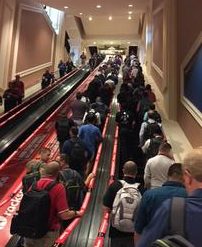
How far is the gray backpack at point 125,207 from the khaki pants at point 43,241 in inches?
26.0

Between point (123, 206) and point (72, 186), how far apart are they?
1.09 meters

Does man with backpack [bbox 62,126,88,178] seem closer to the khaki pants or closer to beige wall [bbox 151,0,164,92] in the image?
the khaki pants

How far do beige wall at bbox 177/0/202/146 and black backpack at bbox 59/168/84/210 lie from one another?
4380mm

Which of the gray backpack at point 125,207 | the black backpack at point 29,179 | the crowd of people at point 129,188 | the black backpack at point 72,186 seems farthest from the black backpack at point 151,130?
the gray backpack at point 125,207

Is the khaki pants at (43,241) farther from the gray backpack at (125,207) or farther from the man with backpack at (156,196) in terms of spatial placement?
the man with backpack at (156,196)

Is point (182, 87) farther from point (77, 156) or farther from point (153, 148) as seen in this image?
point (77, 156)

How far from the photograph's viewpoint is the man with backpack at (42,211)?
3627 millimetres

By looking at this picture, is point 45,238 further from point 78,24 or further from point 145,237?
point 78,24

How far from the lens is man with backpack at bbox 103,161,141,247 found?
150 inches

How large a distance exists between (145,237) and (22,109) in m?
10.2

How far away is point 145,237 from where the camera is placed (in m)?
1.99

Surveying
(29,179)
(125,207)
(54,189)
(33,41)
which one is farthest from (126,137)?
(33,41)

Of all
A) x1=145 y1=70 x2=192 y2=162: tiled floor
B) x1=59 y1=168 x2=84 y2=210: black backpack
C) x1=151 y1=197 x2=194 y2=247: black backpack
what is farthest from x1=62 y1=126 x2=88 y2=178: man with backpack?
x1=151 y1=197 x2=194 y2=247: black backpack

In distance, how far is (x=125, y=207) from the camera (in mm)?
3816
